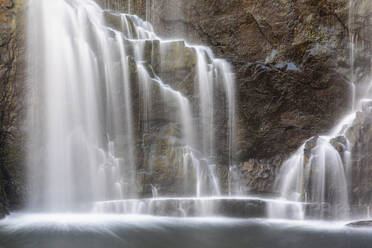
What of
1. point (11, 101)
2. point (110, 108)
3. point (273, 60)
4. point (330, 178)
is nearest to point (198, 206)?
point (330, 178)

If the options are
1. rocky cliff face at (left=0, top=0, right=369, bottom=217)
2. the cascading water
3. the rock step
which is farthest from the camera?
rocky cliff face at (left=0, top=0, right=369, bottom=217)

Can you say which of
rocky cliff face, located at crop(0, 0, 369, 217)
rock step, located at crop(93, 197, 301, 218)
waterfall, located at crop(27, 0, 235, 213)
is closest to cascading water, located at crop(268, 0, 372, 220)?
rock step, located at crop(93, 197, 301, 218)

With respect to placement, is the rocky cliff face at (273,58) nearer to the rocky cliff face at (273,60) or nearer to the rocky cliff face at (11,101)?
the rocky cliff face at (273,60)

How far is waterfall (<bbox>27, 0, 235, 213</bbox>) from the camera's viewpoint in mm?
11852

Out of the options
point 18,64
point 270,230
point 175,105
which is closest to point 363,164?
point 270,230

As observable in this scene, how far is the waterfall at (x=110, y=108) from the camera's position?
11852 mm

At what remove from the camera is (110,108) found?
12508 millimetres

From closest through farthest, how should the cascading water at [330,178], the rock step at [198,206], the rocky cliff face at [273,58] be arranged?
1. the cascading water at [330,178]
2. the rock step at [198,206]
3. the rocky cliff face at [273,58]

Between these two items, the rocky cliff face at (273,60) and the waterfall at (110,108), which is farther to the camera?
the rocky cliff face at (273,60)

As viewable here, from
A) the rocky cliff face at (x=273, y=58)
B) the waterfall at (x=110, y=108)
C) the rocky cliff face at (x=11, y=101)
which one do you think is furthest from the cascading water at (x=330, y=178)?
the rocky cliff face at (x=11, y=101)

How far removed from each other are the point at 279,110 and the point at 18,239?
897cm

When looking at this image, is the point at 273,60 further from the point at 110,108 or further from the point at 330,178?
the point at 110,108

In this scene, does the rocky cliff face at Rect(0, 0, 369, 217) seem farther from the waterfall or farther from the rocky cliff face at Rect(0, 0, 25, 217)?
the rocky cliff face at Rect(0, 0, 25, 217)

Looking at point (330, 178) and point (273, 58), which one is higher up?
point (273, 58)
